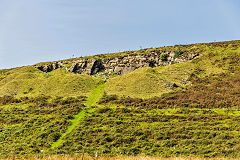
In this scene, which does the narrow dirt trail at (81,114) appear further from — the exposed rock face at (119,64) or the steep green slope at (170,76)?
the exposed rock face at (119,64)

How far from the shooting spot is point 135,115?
109 feet

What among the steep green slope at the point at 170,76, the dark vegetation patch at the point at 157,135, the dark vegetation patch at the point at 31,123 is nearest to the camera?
the dark vegetation patch at the point at 157,135

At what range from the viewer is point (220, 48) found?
7250 cm

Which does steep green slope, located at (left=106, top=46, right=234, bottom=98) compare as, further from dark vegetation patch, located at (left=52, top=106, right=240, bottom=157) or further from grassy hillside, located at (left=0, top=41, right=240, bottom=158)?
dark vegetation patch, located at (left=52, top=106, right=240, bottom=157)

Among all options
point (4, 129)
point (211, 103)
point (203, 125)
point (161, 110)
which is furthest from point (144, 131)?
point (4, 129)

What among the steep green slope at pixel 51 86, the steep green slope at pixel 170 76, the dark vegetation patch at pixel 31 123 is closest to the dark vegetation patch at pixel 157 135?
the dark vegetation patch at pixel 31 123

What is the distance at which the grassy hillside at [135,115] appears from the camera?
21.1 metres

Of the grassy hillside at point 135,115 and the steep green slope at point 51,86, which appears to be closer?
the grassy hillside at point 135,115

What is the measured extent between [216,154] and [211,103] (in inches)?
859

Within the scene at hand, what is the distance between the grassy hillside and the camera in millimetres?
21141

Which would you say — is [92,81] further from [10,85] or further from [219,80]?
[219,80]

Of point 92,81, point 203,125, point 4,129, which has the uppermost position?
point 92,81

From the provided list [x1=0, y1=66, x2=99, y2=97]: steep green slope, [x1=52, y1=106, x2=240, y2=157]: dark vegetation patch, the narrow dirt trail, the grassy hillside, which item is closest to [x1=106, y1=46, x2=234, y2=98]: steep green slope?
the grassy hillside

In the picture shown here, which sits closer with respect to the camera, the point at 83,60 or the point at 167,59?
the point at 167,59
